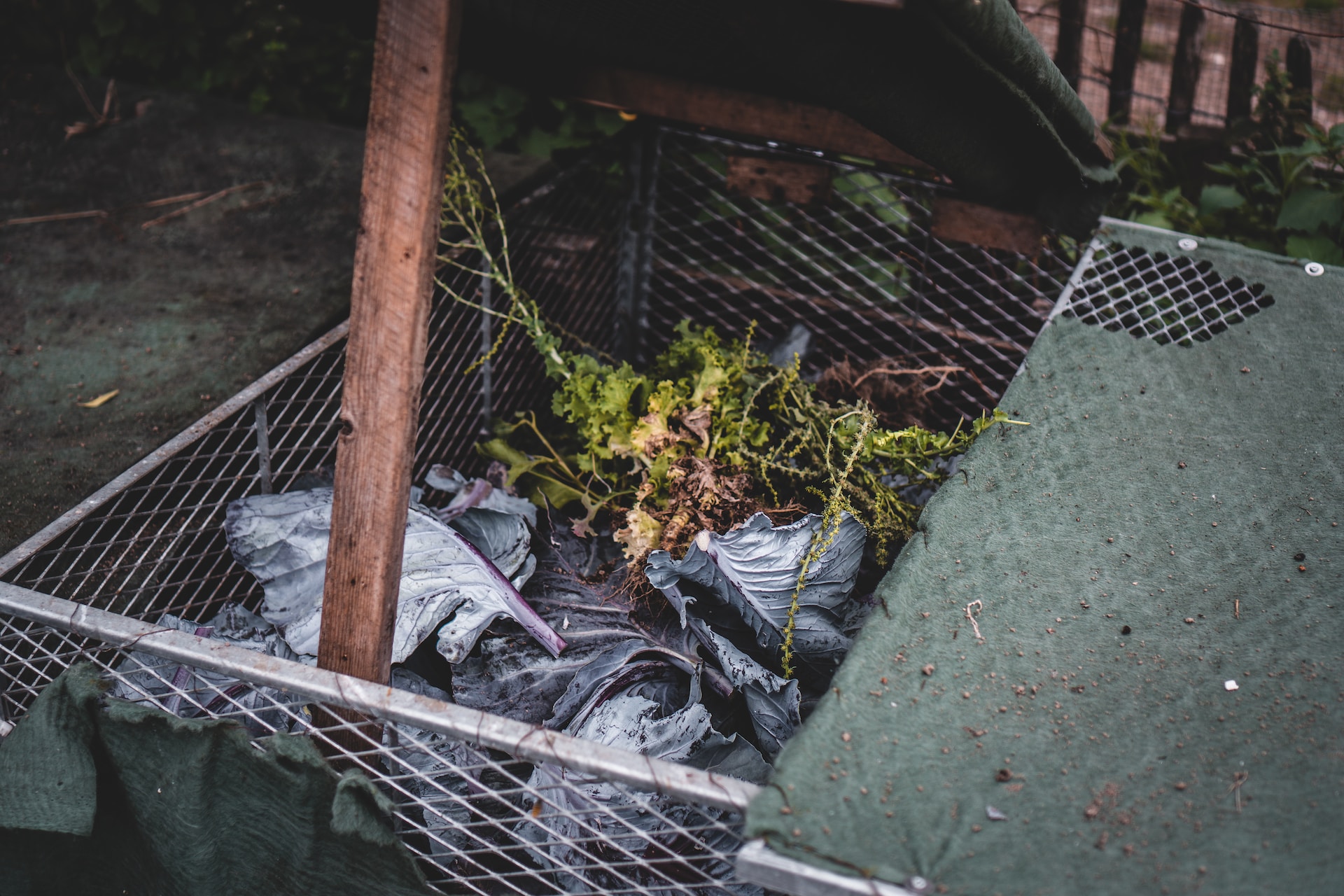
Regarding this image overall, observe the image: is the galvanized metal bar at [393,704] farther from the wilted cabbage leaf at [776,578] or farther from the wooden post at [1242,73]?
the wooden post at [1242,73]

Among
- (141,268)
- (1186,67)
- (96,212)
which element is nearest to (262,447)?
(141,268)

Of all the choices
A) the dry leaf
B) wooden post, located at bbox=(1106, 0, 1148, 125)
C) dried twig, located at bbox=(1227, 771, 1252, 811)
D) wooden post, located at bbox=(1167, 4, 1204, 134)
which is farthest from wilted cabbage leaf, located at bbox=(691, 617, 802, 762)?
wooden post, located at bbox=(1167, 4, 1204, 134)

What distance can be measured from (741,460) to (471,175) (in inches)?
70.6

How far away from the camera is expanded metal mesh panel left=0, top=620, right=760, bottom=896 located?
5.14ft

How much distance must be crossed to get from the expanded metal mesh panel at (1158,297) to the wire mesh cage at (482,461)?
0.22 m

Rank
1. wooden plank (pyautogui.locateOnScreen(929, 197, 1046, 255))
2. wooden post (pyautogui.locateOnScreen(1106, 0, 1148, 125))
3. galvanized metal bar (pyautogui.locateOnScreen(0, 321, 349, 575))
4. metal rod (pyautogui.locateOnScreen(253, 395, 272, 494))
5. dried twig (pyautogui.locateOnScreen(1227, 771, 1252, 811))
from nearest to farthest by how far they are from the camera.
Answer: dried twig (pyautogui.locateOnScreen(1227, 771, 1252, 811)), galvanized metal bar (pyautogui.locateOnScreen(0, 321, 349, 575)), metal rod (pyautogui.locateOnScreen(253, 395, 272, 494)), wooden plank (pyautogui.locateOnScreen(929, 197, 1046, 255)), wooden post (pyautogui.locateOnScreen(1106, 0, 1148, 125))

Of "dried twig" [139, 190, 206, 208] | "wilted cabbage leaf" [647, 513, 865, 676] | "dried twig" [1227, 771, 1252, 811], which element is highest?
"dried twig" [139, 190, 206, 208]

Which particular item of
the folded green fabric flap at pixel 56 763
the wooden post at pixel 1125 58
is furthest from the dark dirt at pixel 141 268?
the wooden post at pixel 1125 58

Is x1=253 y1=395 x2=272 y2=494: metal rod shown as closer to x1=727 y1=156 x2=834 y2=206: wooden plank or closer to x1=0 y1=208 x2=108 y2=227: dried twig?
x1=727 y1=156 x2=834 y2=206: wooden plank

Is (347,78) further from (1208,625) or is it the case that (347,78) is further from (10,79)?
(1208,625)

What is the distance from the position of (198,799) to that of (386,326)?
1.01 meters

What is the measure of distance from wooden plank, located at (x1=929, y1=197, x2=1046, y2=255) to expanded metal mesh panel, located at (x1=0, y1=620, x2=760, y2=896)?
1.80 meters

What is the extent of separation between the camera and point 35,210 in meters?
3.53

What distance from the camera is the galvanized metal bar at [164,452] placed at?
1897 mm
